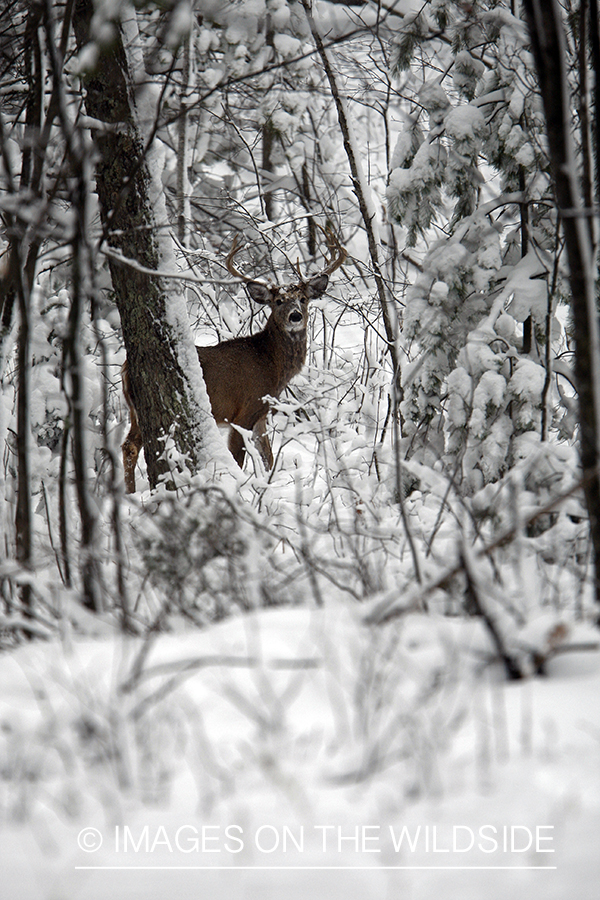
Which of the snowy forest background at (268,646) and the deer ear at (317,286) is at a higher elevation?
the deer ear at (317,286)

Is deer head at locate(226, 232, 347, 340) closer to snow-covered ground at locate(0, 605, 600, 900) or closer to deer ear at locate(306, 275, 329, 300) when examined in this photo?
deer ear at locate(306, 275, 329, 300)

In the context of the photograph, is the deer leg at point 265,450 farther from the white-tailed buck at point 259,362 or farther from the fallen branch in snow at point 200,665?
the fallen branch in snow at point 200,665

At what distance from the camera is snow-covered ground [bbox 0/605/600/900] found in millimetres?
1459

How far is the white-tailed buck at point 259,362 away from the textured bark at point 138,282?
3.13 m

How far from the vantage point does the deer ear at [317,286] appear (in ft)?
27.3

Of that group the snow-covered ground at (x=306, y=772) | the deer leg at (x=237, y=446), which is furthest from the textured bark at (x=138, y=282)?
the deer leg at (x=237, y=446)

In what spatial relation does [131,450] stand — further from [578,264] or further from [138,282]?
[578,264]

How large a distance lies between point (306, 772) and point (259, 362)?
7096 millimetres

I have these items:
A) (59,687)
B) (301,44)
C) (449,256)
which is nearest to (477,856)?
(59,687)

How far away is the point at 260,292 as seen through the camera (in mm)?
8430

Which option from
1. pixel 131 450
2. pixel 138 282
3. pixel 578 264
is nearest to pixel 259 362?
pixel 131 450

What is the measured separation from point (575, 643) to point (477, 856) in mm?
702

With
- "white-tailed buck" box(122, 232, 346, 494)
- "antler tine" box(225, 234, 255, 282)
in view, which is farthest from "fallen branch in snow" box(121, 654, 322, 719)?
"white-tailed buck" box(122, 232, 346, 494)

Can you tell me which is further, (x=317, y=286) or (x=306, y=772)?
(x=317, y=286)
